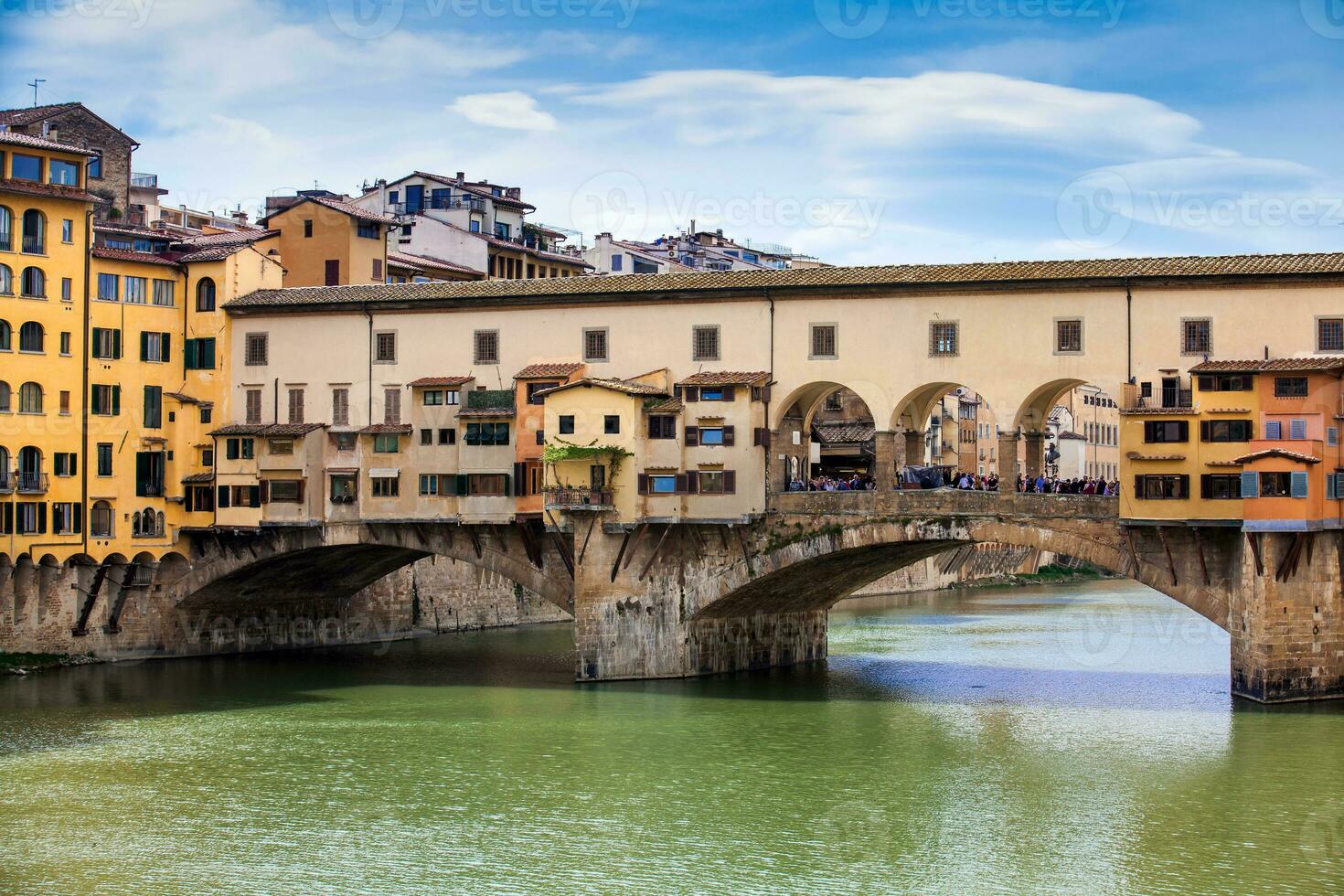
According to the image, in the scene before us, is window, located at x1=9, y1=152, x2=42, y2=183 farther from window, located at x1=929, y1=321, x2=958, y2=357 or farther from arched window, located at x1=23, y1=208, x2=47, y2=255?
window, located at x1=929, y1=321, x2=958, y2=357

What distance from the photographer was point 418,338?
55.0 meters

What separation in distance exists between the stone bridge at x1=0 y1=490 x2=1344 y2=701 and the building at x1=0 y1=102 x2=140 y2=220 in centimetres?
1423

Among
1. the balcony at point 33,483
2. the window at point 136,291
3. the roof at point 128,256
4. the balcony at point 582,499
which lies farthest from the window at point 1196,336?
the balcony at point 33,483

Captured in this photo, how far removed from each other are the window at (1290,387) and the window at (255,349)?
2890cm

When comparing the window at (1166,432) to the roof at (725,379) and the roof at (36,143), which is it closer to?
the roof at (725,379)

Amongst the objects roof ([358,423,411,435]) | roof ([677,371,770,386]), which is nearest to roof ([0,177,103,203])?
roof ([358,423,411,435])

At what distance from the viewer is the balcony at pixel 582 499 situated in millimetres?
50781

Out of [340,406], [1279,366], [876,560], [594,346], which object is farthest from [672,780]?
[340,406]

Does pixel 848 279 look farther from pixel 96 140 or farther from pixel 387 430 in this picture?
pixel 96 140

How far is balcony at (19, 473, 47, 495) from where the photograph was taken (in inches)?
2126

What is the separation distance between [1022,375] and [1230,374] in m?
5.50

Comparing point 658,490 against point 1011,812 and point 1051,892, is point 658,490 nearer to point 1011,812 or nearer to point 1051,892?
point 1011,812

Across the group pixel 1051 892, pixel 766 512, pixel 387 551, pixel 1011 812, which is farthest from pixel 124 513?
pixel 1051 892

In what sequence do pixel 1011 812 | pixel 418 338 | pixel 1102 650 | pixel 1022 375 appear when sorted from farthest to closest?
pixel 1102 650, pixel 418 338, pixel 1022 375, pixel 1011 812
